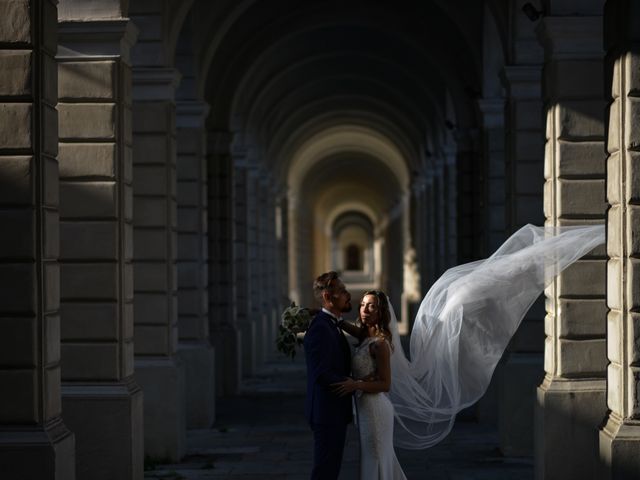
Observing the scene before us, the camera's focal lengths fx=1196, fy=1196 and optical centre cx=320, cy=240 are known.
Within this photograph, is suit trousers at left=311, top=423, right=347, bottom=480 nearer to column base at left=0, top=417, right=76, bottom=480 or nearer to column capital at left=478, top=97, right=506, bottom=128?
column base at left=0, top=417, right=76, bottom=480

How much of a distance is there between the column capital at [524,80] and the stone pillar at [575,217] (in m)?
2.09

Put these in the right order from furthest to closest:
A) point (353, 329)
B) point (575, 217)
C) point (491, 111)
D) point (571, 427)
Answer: point (491, 111), point (575, 217), point (571, 427), point (353, 329)

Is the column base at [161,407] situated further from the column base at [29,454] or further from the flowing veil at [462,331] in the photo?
the column base at [29,454]

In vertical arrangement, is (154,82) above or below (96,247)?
above

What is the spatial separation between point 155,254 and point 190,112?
312 centimetres

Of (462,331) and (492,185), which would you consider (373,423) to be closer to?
(462,331)

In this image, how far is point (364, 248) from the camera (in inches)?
4218

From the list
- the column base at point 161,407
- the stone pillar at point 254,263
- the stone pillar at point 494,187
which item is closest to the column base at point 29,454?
the column base at point 161,407

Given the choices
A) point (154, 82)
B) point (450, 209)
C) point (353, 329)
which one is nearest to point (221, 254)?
point (450, 209)

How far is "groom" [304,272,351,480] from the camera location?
8.30 metres

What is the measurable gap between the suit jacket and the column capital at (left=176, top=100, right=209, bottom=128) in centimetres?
759

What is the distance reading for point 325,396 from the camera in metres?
8.34

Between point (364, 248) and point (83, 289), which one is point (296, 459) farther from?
point (364, 248)

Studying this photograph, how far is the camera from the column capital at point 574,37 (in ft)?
34.4
